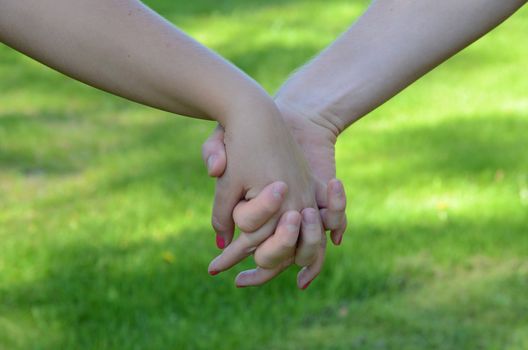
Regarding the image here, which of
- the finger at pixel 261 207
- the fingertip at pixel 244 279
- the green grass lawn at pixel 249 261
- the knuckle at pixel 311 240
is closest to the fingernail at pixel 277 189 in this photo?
the finger at pixel 261 207

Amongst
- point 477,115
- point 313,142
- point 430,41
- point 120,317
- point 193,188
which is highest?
point 430,41

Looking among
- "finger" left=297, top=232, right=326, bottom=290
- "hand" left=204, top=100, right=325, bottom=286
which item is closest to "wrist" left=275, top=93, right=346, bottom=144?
"hand" left=204, top=100, right=325, bottom=286

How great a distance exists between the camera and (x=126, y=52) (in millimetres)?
1740

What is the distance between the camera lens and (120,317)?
8.36ft

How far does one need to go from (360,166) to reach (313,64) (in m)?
1.48

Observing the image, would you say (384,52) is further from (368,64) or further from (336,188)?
(336,188)

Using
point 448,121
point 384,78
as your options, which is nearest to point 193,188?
point 448,121

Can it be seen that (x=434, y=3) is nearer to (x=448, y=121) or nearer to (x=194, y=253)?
(x=194, y=253)

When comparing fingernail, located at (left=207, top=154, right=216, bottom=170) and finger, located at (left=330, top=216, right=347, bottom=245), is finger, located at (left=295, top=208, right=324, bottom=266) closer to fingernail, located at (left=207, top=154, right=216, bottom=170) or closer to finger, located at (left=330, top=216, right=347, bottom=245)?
finger, located at (left=330, top=216, right=347, bottom=245)

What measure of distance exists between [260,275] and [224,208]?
145 mm

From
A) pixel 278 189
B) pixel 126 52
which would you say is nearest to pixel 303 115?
Answer: pixel 278 189

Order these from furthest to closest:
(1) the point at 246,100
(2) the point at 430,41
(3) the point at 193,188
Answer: (3) the point at 193,188 < (2) the point at 430,41 < (1) the point at 246,100

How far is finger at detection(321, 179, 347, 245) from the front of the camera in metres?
1.88

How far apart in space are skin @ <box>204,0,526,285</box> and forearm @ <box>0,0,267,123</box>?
0.79 feet
